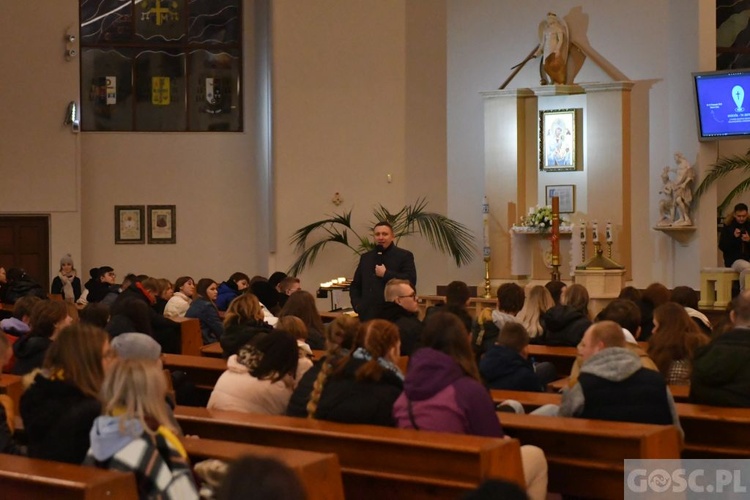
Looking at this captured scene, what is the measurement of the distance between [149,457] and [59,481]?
16.5 inches

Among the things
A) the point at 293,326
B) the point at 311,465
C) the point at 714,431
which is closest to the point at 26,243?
the point at 293,326

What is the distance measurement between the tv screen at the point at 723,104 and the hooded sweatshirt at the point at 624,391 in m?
12.2

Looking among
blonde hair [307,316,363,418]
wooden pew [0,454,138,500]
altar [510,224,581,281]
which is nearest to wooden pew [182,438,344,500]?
wooden pew [0,454,138,500]

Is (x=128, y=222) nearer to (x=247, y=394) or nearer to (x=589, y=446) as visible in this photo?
(x=247, y=394)

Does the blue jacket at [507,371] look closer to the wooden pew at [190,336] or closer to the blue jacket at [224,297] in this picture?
the wooden pew at [190,336]

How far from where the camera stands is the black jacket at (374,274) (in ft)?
33.0

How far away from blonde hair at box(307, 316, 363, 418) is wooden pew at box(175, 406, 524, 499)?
6.2 inches

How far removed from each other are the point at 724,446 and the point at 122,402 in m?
3.38

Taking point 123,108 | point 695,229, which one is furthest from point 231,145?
point 695,229

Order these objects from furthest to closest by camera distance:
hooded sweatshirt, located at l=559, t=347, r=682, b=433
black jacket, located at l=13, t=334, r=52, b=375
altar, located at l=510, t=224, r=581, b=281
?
altar, located at l=510, t=224, r=581, b=281 → black jacket, located at l=13, t=334, r=52, b=375 → hooded sweatshirt, located at l=559, t=347, r=682, b=433

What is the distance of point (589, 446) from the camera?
539 cm

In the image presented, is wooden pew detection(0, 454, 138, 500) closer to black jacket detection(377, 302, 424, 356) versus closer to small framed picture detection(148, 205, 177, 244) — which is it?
black jacket detection(377, 302, 424, 356)

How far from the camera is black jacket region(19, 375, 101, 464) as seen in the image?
453 centimetres

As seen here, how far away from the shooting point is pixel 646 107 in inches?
720
